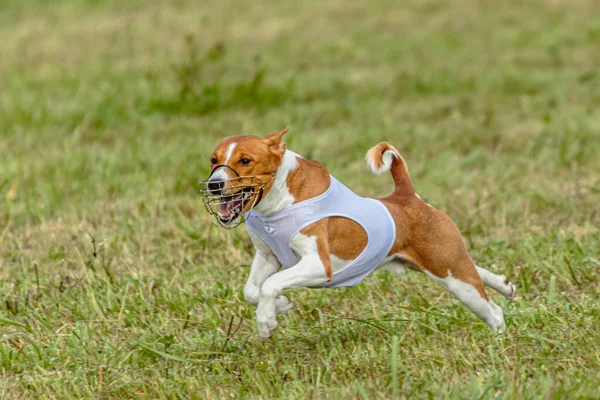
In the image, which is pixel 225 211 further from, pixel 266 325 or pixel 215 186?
pixel 266 325

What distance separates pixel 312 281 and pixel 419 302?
1238 mm

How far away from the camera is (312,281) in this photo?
4.19 meters

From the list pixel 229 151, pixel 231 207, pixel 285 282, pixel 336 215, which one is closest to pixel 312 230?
pixel 336 215

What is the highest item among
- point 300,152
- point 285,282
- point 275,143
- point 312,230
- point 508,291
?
point 275,143

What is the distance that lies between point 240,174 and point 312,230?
0.38 meters

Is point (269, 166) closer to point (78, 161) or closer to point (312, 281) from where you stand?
point (312, 281)

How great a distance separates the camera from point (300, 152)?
337 inches

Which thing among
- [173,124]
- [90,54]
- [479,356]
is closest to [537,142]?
[173,124]

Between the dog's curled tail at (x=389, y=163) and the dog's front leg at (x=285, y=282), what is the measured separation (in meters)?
0.58

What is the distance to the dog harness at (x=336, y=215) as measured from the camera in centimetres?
425

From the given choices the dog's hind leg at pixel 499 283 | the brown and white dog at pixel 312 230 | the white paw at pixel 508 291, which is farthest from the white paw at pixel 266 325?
the white paw at pixel 508 291

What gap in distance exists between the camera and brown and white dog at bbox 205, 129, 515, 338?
413cm

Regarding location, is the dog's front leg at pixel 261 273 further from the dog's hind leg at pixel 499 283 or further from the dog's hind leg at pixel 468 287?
the dog's hind leg at pixel 499 283

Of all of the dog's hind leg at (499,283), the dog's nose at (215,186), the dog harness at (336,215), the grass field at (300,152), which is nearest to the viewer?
the dog's nose at (215,186)
